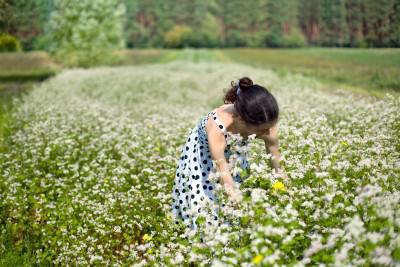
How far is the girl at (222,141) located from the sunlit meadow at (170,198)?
17 centimetres

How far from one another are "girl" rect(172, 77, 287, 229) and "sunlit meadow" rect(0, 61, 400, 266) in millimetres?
165

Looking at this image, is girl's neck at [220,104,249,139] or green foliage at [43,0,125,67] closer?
girl's neck at [220,104,249,139]

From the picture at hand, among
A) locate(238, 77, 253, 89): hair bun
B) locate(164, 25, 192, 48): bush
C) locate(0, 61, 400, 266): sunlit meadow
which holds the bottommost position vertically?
locate(164, 25, 192, 48): bush

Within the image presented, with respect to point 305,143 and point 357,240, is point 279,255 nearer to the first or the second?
point 357,240

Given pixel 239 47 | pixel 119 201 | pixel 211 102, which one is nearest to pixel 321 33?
pixel 211 102

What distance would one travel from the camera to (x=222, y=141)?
4.60m

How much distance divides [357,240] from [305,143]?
2.03m

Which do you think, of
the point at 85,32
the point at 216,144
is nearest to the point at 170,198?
the point at 216,144

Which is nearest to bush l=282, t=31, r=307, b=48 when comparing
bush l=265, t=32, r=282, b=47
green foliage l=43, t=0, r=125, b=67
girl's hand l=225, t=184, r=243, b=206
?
bush l=265, t=32, r=282, b=47

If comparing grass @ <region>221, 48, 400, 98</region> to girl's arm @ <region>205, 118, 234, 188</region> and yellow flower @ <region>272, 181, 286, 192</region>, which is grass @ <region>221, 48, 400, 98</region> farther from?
yellow flower @ <region>272, 181, 286, 192</region>

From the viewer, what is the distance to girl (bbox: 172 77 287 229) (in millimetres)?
4238

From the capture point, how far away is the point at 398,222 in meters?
2.96

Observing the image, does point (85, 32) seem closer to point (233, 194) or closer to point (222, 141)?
point (222, 141)

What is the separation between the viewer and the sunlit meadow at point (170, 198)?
3178mm
